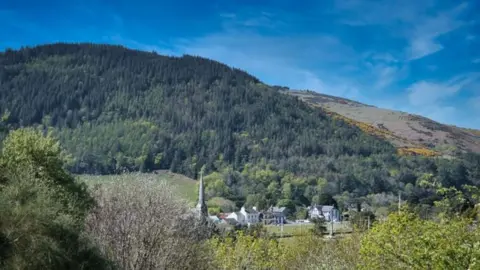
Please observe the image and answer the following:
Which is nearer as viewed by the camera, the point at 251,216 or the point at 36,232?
the point at 36,232

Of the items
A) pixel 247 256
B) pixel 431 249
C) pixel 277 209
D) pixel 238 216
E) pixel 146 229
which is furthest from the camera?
pixel 277 209

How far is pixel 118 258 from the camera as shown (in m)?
19.7

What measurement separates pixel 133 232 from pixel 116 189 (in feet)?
9.99

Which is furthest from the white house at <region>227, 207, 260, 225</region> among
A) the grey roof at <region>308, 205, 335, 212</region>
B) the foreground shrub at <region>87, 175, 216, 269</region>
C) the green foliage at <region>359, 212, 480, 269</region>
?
the green foliage at <region>359, 212, 480, 269</region>

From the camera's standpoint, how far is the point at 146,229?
1988cm

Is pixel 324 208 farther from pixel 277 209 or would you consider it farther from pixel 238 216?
pixel 238 216

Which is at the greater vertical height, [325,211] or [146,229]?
[146,229]

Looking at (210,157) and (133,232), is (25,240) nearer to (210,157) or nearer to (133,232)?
(133,232)

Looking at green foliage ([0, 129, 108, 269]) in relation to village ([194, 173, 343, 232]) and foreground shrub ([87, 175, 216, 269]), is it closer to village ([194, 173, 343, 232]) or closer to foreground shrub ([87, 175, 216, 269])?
foreground shrub ([87, 175, 216, 269])

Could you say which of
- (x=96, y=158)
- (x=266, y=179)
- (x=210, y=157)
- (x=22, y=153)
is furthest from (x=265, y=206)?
(x=22, y=153)

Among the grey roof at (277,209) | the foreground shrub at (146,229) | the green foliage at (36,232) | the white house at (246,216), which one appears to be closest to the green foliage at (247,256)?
the foreground shrub at (146,229)

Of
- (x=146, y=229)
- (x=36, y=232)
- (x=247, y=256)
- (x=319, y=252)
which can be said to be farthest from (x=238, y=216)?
(x=36, y=232)

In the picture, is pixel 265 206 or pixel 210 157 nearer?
pixel 265 206

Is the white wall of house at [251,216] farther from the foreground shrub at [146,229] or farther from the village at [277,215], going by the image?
the foreground shrub at [146,229]
